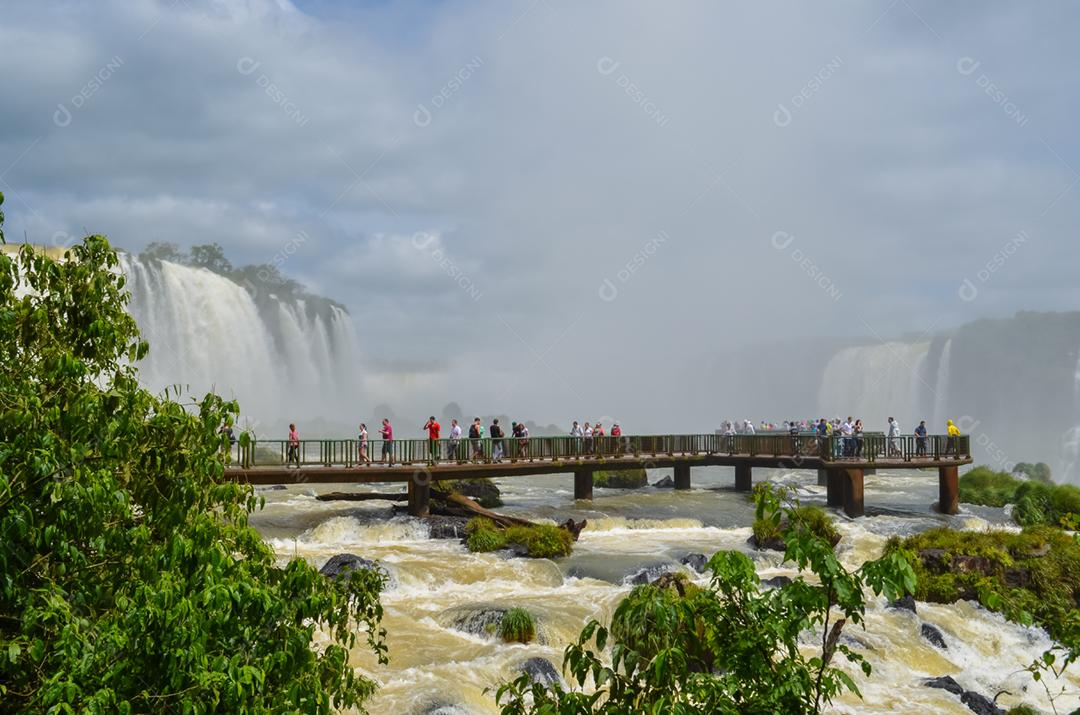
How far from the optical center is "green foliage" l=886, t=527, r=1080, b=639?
1948cm

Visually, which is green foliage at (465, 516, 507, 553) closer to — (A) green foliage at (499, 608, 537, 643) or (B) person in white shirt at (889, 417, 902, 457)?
(A) green foliage at (499, 608, 537, 643)

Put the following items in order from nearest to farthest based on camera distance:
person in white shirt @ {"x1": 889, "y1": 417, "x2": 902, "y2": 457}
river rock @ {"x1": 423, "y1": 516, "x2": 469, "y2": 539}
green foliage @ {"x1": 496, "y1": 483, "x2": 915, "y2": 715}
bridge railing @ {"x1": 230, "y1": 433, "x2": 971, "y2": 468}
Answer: green foliage @ {"x1": 496, "y1": 483, "x2": 915, "y2": 715} → river rock @ {"x1": 423, "y1": 516, "x2": 469, "y2": 539} → bridge railing @ {"x1": 230, "y1": 433, "x2": 971, "y2": 468} → person in white shirt @ {"x1": 889, "y1": 417, "x2": 902, "y2": 457}

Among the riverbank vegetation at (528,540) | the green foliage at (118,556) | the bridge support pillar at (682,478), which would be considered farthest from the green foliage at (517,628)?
the bridge support pillar at (682,478)

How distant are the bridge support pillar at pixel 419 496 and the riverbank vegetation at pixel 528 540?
3.86 m

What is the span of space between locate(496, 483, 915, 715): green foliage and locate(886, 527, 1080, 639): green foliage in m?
15.6

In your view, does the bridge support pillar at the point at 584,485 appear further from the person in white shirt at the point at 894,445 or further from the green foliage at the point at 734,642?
the green foliage at the point at 734,642

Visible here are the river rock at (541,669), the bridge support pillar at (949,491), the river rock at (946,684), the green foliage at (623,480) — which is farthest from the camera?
the green foliage at (623,480)

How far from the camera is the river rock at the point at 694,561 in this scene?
2102 cm

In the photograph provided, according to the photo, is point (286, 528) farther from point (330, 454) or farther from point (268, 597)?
point (268, 597)

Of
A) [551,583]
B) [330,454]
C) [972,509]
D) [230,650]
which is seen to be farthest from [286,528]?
[972,509]

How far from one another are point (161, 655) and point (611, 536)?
901 inches

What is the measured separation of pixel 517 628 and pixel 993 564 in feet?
43.0

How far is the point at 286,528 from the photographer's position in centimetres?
2550

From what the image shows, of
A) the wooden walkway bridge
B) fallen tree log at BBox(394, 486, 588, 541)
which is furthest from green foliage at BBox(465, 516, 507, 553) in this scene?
the wooden walkway bridge
